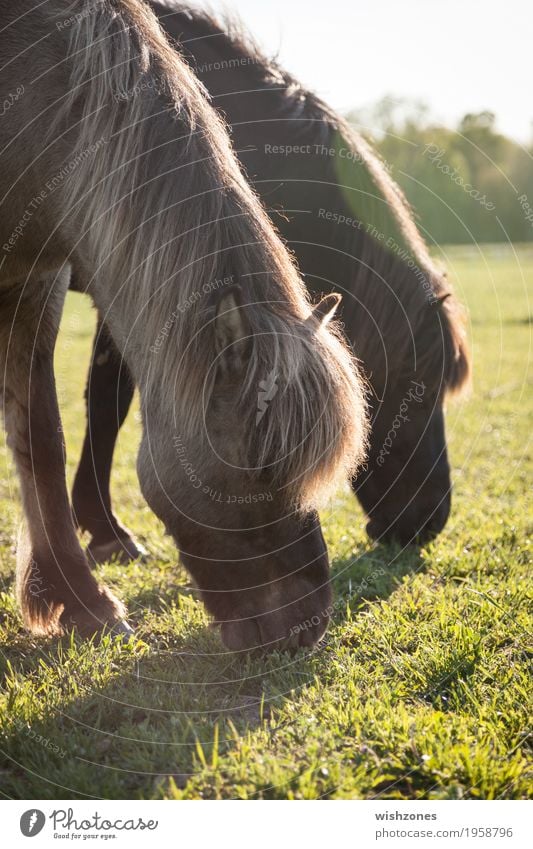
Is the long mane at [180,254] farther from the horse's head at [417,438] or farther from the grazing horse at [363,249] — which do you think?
the horse's head at [417,438]

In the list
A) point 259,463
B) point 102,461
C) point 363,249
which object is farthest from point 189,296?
point 102,461

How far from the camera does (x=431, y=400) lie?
12.8ft

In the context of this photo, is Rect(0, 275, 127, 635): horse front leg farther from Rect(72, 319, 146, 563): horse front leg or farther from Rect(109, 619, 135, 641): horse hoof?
Rect(72, 319, 146, 563): horse front leg

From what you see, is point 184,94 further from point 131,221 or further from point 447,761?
point 447,761

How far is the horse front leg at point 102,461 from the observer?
462 centimetres

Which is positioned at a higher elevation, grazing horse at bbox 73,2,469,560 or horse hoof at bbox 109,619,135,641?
grazing horse at bbox 73,2,469,560

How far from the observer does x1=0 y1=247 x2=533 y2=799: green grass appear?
238 cm

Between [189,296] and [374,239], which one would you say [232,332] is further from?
[374,239]

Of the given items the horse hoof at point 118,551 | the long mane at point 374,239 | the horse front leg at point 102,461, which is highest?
the long mane at point 374,239

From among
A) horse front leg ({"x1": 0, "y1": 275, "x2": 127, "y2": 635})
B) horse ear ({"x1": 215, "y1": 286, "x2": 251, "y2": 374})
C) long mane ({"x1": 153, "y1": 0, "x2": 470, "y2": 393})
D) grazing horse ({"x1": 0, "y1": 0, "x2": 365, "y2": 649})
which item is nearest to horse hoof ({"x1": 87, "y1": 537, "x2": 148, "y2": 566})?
horse front leg ({"x1": 0, "y1": 275, "x2": 127, "y2": 635})

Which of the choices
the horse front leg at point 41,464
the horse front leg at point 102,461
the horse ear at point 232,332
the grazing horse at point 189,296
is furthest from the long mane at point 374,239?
the horse front leg at point 102,461

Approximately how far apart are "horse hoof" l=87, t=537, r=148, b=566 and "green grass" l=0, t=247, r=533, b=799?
145mm

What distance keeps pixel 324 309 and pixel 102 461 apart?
8.04ft

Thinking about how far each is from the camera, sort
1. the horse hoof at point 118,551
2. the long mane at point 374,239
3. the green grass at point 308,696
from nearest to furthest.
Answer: the green grass at point 308,696 < the long mane at point 374,239 < the horse hoof at point 118,551
